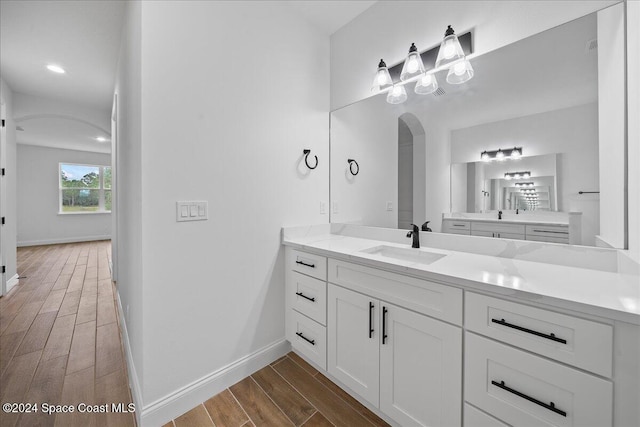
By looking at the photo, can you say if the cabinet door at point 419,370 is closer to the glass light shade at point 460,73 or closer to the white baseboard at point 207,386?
the white baseboard at point 207,386

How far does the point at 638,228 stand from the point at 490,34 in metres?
1.19

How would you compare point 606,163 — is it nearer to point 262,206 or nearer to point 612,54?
point 612,54

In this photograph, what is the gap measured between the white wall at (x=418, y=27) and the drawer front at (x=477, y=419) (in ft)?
5.86

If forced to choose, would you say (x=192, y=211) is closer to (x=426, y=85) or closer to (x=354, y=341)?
(x=354, y=341)

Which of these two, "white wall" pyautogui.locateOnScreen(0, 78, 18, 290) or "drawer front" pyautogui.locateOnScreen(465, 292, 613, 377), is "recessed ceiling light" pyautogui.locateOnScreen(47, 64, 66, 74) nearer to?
"white wall" pyautogui.locateOnScreen(0, 78, 18, 290)

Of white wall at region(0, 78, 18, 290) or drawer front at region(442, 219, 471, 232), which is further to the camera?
white wall at region(0, 78, 18, 290)

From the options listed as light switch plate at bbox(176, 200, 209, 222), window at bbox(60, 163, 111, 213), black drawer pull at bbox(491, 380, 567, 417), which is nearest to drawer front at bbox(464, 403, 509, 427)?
black drawer pull at bbox(491, 380, 567, 417)

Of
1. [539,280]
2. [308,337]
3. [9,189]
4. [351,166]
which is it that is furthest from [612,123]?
[9,189]

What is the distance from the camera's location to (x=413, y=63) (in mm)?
1697

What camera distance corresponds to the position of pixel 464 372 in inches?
40.6

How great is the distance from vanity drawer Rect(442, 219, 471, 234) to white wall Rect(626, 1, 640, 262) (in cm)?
66

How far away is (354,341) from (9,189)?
4696 mm

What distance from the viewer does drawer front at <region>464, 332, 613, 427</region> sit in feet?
2.56

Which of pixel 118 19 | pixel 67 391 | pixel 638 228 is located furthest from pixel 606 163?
pixel 118 19
